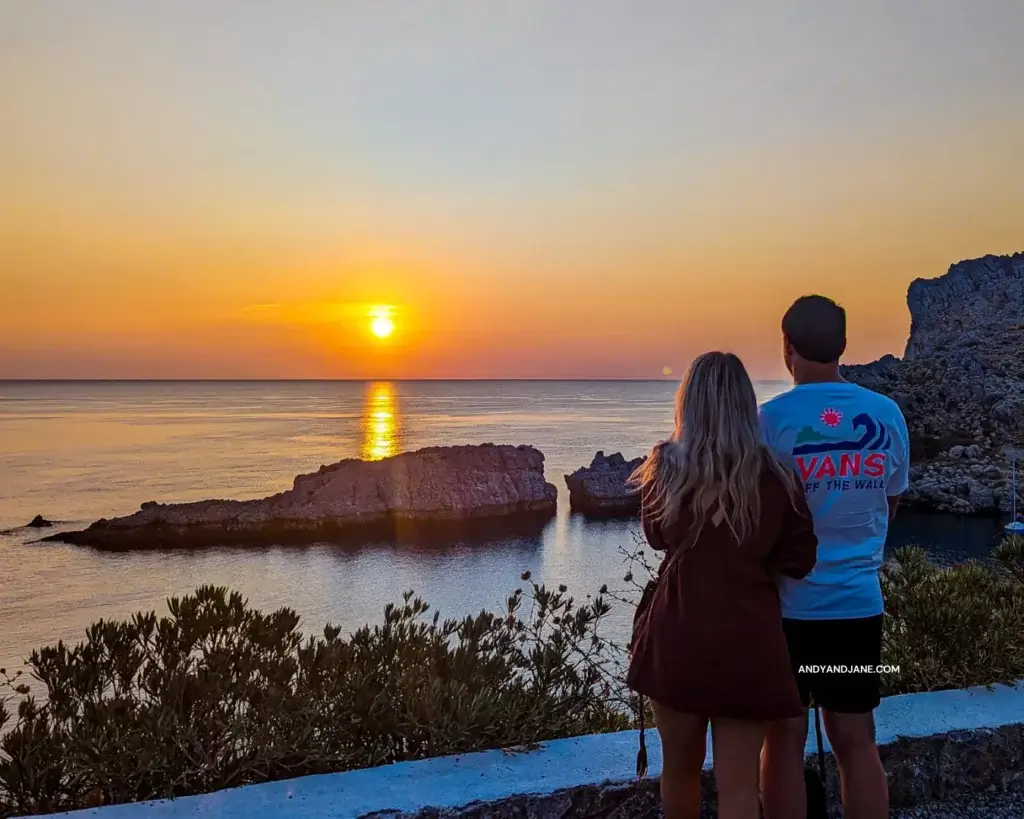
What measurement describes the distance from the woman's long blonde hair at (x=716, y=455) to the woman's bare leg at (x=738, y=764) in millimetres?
591

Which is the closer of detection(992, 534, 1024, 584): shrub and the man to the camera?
the man

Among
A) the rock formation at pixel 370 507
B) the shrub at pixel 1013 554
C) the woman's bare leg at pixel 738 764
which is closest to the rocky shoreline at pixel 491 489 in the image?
the rock formation at pixel 370 507

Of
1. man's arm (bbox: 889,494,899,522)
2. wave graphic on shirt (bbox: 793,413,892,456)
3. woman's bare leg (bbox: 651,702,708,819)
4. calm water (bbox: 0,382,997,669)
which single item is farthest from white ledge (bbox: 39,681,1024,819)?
calm water (bbox: 0,382,997,669)

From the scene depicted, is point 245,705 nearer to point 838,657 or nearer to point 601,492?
point 838,657

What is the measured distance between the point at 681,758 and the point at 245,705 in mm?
1818

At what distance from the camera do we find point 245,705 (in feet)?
10.8

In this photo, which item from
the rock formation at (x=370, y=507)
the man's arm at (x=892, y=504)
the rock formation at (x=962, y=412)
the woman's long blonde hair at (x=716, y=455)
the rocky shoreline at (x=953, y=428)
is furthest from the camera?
the rock formation at (x=962, y=412)

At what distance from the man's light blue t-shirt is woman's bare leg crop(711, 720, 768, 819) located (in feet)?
1.38

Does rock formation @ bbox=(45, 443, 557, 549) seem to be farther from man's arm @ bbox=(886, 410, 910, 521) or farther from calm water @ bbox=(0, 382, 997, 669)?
man's arm @ bbox=(886, 410, 910, 521)

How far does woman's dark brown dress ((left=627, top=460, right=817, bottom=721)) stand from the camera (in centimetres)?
232

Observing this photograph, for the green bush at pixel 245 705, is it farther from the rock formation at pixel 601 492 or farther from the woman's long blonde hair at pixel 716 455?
the rock formation at pixel 601 492

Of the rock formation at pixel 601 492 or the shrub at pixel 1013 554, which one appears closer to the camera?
the shrub at pixel 1013 554

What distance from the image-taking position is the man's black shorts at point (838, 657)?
2582 millimetres

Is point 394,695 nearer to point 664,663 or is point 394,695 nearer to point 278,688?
point 278,688
